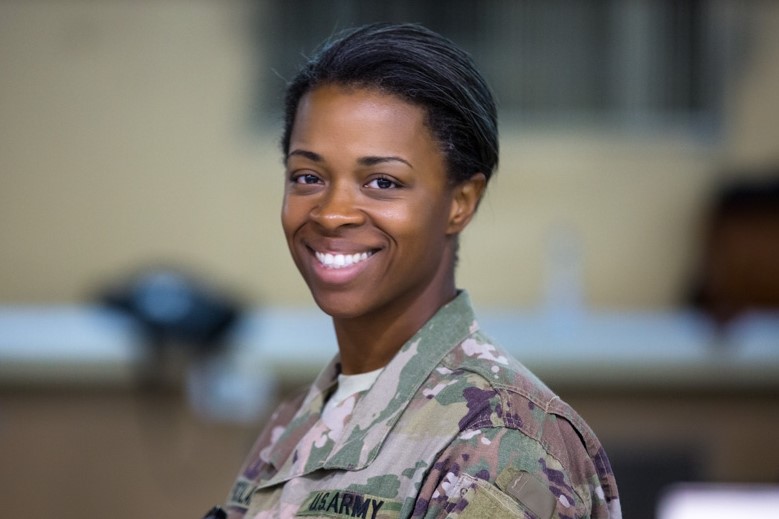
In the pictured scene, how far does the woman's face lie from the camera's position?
163 centimetres

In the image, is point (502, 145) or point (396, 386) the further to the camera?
point (502, 145)

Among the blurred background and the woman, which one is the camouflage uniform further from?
the blurred background

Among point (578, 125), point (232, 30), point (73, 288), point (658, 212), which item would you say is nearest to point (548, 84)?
point (578, 125)

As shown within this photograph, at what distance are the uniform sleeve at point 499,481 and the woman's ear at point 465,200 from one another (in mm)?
358

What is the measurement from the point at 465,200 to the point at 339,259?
203 millimetres

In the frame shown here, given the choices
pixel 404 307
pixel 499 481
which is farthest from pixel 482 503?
pixel 404 307

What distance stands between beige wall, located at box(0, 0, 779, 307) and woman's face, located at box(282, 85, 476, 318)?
246 inches

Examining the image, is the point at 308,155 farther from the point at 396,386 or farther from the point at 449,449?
the point at 449,449

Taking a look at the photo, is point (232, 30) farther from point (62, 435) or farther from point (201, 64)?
point (62, 435)

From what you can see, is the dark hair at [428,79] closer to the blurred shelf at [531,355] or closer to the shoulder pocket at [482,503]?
the shoulder pocket at [482,503]

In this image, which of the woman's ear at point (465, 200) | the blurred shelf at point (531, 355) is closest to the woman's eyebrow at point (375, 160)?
the woman's ear at point (465, 200)

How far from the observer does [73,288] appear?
7996 mm

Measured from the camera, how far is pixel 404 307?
174 centimetres

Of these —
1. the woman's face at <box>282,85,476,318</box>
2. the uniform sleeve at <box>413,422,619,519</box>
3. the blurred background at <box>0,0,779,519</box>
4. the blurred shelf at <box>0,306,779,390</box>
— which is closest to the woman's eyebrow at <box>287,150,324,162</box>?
the woman's face at <box>282,85,476,318</box>
